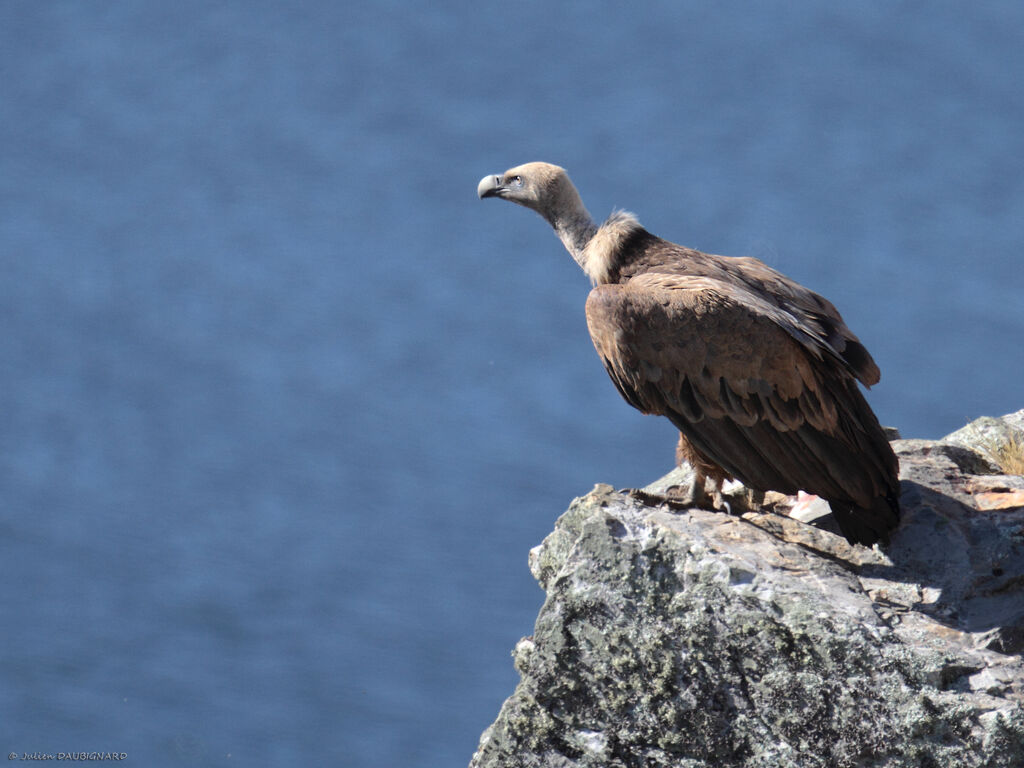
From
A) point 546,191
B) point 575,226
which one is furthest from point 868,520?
point 546,191

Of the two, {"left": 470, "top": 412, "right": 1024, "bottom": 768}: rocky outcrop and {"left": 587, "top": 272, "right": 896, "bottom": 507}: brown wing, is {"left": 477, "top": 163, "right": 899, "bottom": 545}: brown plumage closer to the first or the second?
{"left": 587, "top": 272, "right": 896, "bottom": 507}: brown wing

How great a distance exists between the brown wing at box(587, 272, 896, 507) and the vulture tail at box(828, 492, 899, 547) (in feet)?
0.13

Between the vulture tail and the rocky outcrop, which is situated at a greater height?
the vulture tail

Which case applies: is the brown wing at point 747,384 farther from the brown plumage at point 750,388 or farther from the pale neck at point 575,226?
the pale neck at point 575,226

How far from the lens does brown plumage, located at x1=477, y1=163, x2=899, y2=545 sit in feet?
13.9

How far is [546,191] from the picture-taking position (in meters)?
5.50

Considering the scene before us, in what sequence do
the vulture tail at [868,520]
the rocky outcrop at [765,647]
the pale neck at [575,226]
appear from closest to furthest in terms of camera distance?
the rocky outcrop at [765,647] → the vulture tail at [868,520] → the pale neck at [575,226]

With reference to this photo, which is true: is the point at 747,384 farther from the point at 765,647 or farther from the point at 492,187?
the point at 492,187

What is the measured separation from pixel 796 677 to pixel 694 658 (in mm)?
331

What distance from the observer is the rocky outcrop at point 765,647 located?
361 centimetres

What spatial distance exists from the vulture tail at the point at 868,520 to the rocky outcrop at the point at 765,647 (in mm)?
69

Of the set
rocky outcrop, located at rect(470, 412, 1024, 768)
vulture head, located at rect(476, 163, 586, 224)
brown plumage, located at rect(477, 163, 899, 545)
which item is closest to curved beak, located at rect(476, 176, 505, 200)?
vulture head, located at rect(476, 163, 586, 224)

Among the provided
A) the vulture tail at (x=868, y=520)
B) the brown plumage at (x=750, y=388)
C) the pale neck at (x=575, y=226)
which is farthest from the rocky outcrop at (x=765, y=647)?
the pale neck at (x=575, y=226)

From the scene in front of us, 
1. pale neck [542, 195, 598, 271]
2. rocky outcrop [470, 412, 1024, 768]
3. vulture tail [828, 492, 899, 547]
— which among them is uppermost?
pale neck [542, 195, 598, 271]
